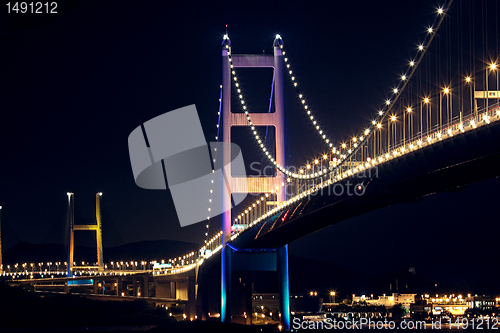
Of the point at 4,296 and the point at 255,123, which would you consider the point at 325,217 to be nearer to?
the point at 255,123

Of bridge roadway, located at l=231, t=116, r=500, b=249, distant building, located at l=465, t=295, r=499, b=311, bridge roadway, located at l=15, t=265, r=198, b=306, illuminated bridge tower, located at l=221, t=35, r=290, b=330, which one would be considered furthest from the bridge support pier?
distant building, located at l=465, t=295, r=499, b=311

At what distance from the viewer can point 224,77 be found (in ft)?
129

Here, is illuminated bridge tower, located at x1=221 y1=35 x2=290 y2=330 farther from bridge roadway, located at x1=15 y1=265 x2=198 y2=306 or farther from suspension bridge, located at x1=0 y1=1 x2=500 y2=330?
bridge roadway, located at x1=15 y1=265 x2=198 y2=306

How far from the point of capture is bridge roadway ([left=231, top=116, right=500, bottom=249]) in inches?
763

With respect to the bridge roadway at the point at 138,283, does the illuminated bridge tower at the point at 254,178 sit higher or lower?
higher

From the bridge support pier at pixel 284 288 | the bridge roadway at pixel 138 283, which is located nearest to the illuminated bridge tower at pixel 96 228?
the bridge roadway at pixel 138 283

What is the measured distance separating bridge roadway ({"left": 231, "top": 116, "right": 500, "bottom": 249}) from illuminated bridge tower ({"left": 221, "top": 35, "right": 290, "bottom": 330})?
10.5ft

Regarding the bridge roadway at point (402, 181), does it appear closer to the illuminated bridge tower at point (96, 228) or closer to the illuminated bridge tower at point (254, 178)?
the illuminated bridge tower at point (254, 178)

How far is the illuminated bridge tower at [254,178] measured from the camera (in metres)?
37.2

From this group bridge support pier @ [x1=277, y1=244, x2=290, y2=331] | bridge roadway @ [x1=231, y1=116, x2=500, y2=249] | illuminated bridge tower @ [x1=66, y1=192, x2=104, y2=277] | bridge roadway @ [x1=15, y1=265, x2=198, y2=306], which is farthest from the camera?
illuminated bridge tower @ [x1=66, y1=192, x2=104, y2=277]

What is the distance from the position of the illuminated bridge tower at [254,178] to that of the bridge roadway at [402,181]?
10.5 ft

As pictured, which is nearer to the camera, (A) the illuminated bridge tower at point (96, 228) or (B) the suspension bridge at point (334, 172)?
(B) the suspension bridge at point (334, 172)

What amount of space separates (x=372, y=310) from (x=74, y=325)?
2924 centimetres

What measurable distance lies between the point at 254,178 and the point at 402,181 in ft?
51.1
